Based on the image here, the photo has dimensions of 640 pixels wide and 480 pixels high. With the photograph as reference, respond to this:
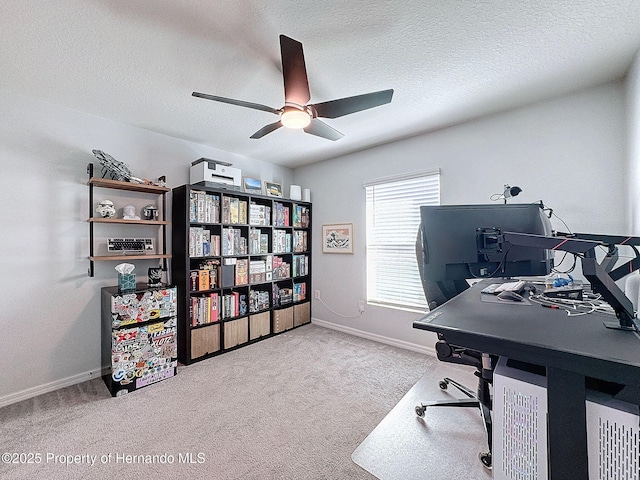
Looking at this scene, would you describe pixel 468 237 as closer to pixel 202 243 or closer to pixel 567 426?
pixel 567 426

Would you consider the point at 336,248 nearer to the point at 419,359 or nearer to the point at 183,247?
the point at 419,359

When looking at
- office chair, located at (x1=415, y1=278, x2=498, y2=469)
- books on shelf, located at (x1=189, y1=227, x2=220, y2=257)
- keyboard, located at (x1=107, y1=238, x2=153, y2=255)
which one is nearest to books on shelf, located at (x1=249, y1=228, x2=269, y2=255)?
books on shelf, located at (x1=189, y1=227, x2=220, y2=257)

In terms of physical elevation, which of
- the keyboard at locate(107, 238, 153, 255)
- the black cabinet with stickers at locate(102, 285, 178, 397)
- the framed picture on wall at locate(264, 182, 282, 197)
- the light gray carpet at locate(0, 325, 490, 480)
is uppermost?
the framed picture on wall at locate(264, 182, 282, 197)

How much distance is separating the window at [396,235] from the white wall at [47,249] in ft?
9.29

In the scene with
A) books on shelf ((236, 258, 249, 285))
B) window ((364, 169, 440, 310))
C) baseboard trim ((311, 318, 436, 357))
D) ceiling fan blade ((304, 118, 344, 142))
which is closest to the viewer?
ceiling fan blade ((304, 118, 344, 142))

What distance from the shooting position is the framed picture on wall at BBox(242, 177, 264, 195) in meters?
3.40

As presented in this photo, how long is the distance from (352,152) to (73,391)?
3775 millimetres

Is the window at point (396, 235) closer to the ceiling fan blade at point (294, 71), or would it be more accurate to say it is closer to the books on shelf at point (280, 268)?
→ the books on shelf at point (280, 268)

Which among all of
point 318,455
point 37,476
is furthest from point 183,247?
point 318,455

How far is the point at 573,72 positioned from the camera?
6.25 feet

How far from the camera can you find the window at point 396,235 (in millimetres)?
3035

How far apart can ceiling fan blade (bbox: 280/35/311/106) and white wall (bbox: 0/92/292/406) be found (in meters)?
2.07

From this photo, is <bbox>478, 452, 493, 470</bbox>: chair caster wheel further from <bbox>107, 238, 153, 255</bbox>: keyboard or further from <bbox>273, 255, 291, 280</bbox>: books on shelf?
<bbox>107, 238, 153, 255</bbox>: keyboard

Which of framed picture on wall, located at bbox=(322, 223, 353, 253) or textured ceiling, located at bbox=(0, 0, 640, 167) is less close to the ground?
textured ceiling, located at bbox=(0, 0, 640, 167)
